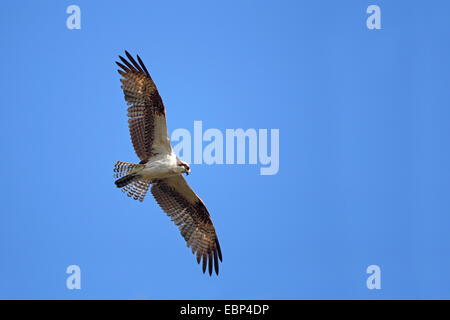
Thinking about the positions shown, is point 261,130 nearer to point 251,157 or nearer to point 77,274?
point 251,157

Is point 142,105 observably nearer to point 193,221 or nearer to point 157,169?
point 157,169

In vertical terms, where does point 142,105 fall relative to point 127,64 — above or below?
below

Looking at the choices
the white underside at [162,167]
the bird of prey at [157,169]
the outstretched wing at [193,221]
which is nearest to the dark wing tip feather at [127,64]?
the bird of prey at [157,169]

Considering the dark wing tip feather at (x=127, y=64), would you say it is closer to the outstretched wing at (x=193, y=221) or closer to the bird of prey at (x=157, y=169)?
the bird of prey at (x=157, y=169)

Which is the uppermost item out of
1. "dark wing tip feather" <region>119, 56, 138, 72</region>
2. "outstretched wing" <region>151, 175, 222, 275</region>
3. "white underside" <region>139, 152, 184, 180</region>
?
"dark wing tip feather" <region>119, 56, 138, 72</region>

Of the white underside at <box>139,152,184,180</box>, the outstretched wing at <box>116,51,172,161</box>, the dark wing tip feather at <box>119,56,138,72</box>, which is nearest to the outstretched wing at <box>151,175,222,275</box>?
the white underside at <box>139,152,184,180</box>

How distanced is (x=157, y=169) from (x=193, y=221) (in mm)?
1486

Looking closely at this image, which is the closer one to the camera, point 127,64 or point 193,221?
point 127,64

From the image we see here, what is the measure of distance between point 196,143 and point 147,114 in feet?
34.7

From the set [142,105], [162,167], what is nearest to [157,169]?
[162,167]

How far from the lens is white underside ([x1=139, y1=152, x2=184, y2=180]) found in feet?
39.0

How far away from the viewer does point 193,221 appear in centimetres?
1277

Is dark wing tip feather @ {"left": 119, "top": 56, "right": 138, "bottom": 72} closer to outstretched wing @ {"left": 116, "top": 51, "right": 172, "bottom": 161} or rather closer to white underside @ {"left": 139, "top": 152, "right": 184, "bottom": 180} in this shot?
outstretched wing @ {"left": 116, "top": 51, "right": 172, "bottom": 161}

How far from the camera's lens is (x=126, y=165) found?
471 inches
